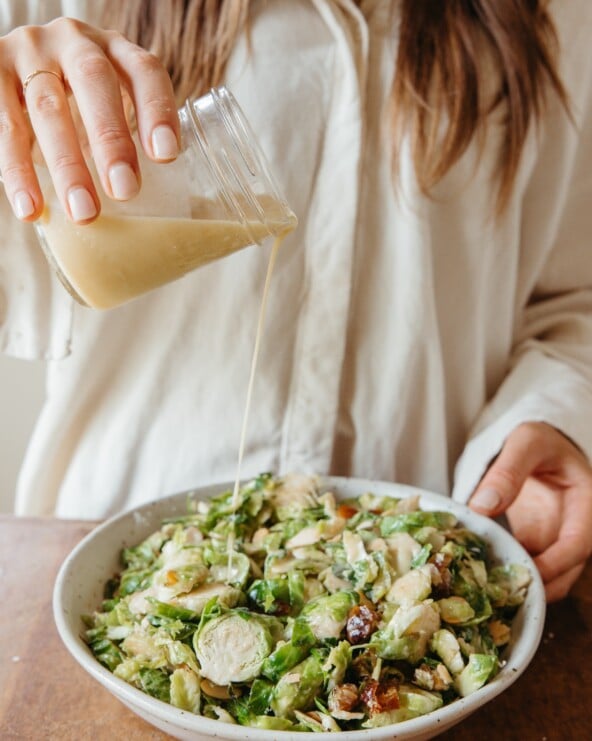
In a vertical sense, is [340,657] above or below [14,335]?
below

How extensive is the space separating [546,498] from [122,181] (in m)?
0.74

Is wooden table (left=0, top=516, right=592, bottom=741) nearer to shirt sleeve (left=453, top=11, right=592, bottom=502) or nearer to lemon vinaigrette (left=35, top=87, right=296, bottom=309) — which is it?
shirt sleeve (left=453, top=11, right=592, bottom=502)

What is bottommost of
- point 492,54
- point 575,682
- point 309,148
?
point 575,682

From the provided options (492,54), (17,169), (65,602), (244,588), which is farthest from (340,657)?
(492,54)

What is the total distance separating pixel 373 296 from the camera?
3.99 feet

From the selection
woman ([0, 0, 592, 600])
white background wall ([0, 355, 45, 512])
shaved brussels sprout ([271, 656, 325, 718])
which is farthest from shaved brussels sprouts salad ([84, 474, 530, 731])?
white background wall ([0, 355, 45, 512])

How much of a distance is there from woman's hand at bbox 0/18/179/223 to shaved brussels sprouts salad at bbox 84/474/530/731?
41 cm

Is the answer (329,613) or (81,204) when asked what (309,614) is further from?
(81,204)

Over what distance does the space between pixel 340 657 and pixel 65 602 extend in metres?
0.29

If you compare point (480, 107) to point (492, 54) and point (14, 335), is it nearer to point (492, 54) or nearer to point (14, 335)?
point (492, 54)

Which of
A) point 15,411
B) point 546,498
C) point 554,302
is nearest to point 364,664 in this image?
point 546,498

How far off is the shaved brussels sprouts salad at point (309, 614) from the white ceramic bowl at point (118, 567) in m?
0.02

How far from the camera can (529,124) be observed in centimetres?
119

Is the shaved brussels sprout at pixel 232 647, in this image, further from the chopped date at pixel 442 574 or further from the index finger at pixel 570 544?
the index finger at pixel 570 544
